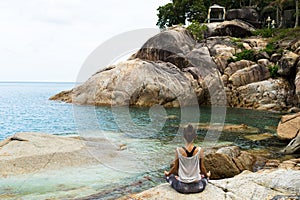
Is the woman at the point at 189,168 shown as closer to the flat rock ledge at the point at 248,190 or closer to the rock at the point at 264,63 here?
the flat rock ledge at the point at 248,190

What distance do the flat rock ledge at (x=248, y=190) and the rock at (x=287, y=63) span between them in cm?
2577

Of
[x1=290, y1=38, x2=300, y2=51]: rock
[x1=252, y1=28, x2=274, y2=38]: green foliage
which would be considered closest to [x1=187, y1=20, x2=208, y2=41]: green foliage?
[x1=252, y1=28, x2=274, y2=38]: green foliage

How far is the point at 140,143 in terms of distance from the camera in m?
15.6

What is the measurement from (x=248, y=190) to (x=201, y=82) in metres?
28.2

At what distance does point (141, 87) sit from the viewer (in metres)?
32.2

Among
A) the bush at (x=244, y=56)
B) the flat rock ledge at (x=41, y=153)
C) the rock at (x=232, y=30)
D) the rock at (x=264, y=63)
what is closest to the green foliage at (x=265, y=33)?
the rock at (x=232, y=30)

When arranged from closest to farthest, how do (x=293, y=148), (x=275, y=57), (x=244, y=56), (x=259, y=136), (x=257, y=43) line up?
1. (x=293, y=148)
2. (x=259, y=136)
3. (x=275, y=57)
4. (x=244, y=56)
5. (x=257, y=43)

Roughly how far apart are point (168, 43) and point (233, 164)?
2956 centimetres

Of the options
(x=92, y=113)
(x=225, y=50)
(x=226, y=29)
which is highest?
(x=226, y=29)

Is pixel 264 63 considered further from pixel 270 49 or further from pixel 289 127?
pixel 289 127

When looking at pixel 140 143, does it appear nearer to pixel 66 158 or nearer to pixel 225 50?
pixel 66 158

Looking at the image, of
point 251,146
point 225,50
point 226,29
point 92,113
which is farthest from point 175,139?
point 226,29

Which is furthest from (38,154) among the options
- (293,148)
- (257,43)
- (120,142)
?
(257,43)

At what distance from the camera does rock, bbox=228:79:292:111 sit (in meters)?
30.5
